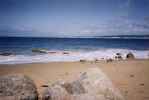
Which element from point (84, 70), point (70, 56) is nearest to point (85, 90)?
point (84, 70)

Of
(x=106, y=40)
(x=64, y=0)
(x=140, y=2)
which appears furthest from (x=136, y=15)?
(x=64, y=0)

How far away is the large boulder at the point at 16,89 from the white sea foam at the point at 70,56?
84cm

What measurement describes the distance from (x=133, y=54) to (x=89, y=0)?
1.08 meters

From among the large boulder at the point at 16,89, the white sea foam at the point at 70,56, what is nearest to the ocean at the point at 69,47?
the white sea foam at the point at 70,56

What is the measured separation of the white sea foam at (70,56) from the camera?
2902 millimetres

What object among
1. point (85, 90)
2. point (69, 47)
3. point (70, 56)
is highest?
point (69, 47)

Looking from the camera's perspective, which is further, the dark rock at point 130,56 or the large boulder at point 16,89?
the dark rock at point 130,56

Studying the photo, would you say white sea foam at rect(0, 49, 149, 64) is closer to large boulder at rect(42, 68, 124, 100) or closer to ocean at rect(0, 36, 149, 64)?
ocean at rect(0, 36, 149, 64)

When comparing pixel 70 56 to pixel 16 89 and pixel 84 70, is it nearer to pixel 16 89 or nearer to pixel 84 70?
pixel 84 70

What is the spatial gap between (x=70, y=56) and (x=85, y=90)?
3.46 feet

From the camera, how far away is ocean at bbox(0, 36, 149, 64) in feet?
9.43

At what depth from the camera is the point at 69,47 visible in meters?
3.06

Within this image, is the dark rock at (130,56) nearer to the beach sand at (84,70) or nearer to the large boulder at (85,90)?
the beach sand at (84,70)

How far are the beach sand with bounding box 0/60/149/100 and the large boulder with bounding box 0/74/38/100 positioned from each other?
0.52 meters
